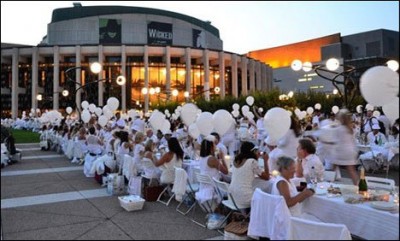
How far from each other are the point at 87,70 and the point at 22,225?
48.0m

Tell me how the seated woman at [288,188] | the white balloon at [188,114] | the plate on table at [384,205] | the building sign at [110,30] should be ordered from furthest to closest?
the building sign at [110,30] → the white balloon at [188,114] → the seated woman at [288,188] → the plate on table at [384,205]

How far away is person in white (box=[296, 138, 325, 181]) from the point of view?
589cm

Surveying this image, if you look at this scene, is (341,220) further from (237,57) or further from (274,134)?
(237,57)

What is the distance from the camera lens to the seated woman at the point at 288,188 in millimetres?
4562

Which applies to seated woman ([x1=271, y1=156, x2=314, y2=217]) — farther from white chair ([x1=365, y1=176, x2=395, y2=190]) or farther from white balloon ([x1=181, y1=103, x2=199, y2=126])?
white balloon ([x1=181, y1=103, x2=199, y2=126])

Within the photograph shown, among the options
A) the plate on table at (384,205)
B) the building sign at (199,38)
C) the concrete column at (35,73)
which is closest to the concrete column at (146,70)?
the concrete column at (35,73)

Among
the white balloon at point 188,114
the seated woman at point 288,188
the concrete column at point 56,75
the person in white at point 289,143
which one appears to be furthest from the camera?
the concrete column at point 56,75

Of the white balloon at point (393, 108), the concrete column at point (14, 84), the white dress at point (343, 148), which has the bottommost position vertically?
the white dress at point (343, 148)

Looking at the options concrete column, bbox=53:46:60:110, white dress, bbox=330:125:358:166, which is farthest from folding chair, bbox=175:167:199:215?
concrete column, bbox=53:46:60:110

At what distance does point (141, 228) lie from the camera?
584 cm

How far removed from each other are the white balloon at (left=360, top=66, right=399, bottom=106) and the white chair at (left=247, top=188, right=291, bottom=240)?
161 centimetres

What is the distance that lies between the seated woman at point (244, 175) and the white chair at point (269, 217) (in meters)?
0.54

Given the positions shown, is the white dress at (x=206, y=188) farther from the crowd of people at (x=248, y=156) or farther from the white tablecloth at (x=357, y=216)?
the white tablecloth at (x=357, y=216)

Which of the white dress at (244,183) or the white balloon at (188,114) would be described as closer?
the white dress at (244,183)
